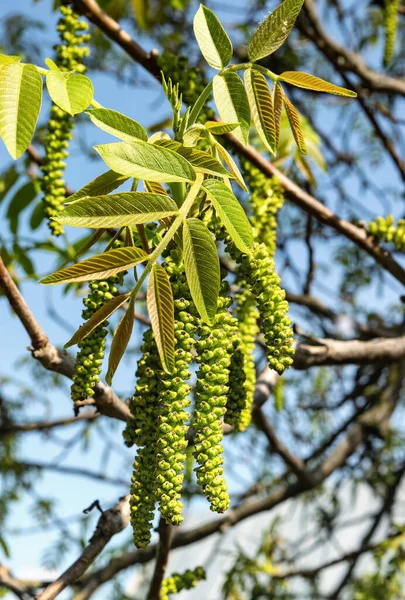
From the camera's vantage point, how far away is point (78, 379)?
3.66 feet

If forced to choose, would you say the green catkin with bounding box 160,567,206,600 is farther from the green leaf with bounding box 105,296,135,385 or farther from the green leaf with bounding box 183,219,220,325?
the green leaf with bounding box 183,219,220,325

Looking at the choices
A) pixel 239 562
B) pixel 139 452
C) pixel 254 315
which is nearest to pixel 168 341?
pixel 139 452

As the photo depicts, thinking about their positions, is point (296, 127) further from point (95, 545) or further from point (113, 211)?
point (95, 545)

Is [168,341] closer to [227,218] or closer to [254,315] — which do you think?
[227,218]

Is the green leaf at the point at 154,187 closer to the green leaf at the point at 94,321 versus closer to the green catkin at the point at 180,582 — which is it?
the green leaf at the point at 94,321

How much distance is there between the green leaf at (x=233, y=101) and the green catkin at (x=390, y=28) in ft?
6.92

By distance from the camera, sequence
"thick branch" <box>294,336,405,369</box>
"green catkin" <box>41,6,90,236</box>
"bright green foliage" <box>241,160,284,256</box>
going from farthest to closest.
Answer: "thick branch" <box>294,336,405,369</box>
"bright green foliage" <box>241,160,284,256</box>
"green catkin" <box>41,6,90,236</box>

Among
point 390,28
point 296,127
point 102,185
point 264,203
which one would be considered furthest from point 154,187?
point 390,28

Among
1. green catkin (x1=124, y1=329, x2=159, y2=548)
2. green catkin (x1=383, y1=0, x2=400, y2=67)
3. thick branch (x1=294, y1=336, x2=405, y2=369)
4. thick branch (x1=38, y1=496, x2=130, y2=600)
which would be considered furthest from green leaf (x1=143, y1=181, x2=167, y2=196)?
green catkin (x1=383, y1=0, x2=400, y2=67)

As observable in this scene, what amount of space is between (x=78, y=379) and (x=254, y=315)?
20.4 inches

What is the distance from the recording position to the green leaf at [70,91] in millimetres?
1104

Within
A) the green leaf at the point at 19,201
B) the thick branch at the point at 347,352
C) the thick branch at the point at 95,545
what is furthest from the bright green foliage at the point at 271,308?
the green leaf at the point at 19,201

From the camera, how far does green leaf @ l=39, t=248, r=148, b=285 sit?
1027 mm

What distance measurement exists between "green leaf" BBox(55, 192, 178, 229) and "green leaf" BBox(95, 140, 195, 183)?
0.04 meters
